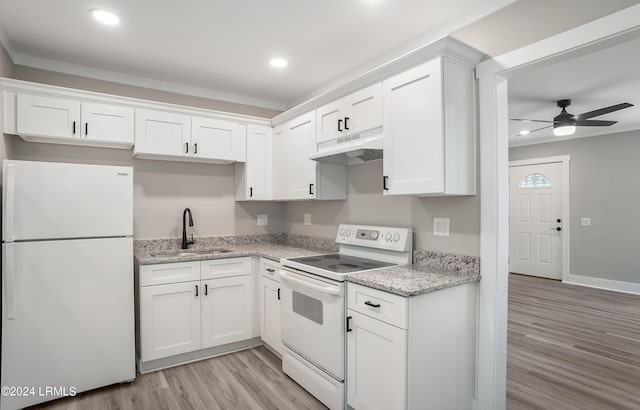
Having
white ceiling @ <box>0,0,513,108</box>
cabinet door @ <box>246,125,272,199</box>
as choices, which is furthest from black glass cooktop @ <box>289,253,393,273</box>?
white ceiling @ <box>0,0,513,108</box>

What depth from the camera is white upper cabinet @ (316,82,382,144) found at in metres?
2.35

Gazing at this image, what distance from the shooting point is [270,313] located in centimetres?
303

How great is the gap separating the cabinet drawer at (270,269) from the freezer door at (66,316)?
1.06 m

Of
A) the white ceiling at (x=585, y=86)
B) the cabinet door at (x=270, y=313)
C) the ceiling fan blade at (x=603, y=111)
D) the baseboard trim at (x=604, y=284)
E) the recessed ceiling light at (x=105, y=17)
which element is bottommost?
the baseboard trim at (x=604, y=284)

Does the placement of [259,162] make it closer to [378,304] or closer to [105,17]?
[105,17]

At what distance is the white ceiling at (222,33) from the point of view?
2102 millimetres

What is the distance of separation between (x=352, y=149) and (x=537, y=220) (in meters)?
5.36

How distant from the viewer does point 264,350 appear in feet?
10.4

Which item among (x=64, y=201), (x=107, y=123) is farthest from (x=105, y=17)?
(x=64, y=201)

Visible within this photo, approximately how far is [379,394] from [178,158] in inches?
104

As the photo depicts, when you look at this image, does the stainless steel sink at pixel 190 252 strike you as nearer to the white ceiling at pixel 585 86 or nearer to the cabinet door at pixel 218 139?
the cabinet door at pixel 218 139

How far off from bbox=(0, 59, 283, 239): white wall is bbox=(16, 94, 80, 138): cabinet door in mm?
212

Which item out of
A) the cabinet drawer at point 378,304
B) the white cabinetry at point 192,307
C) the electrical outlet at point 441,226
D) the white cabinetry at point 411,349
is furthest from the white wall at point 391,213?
the white cabinetry at point 192,307

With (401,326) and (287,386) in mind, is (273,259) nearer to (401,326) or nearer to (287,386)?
(287,386)
